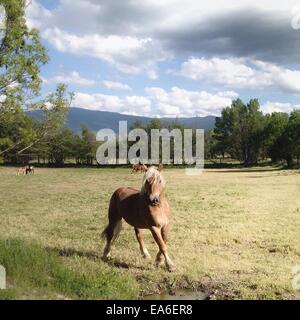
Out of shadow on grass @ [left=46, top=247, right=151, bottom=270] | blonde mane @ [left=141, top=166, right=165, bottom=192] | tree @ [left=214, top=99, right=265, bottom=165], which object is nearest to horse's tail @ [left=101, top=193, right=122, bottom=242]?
shadow on grass @ [left=46, top=247, right=151, bottom=270]

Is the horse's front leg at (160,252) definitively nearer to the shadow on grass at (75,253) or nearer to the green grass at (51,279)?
the green grass at (51,279)

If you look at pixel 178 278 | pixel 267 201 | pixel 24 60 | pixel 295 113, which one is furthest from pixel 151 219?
pixel 295 113

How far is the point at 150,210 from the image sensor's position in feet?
35.2

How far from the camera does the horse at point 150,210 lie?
10.7 meters

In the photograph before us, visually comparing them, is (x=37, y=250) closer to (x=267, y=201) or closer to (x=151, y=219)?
(x=151, y=219)

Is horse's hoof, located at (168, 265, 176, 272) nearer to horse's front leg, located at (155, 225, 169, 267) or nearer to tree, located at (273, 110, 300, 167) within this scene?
horse's front leg, located at (155, 225, 169, 267)

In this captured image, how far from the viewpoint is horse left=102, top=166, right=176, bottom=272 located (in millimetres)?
10672

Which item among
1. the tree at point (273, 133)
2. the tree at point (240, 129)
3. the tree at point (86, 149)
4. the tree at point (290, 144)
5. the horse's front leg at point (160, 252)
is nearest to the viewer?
the horse's front leg at point (160, 252)

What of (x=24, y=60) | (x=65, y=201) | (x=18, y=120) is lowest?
(x=65, y=201)

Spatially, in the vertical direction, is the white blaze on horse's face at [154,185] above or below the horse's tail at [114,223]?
above

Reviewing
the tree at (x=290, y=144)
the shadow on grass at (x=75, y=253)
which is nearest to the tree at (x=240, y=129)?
the tree at (x=290, y=144)

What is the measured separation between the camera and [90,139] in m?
110

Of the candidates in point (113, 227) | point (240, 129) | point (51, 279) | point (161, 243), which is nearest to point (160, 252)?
point (161, 243)

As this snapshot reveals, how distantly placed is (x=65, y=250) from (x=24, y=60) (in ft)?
18.0
